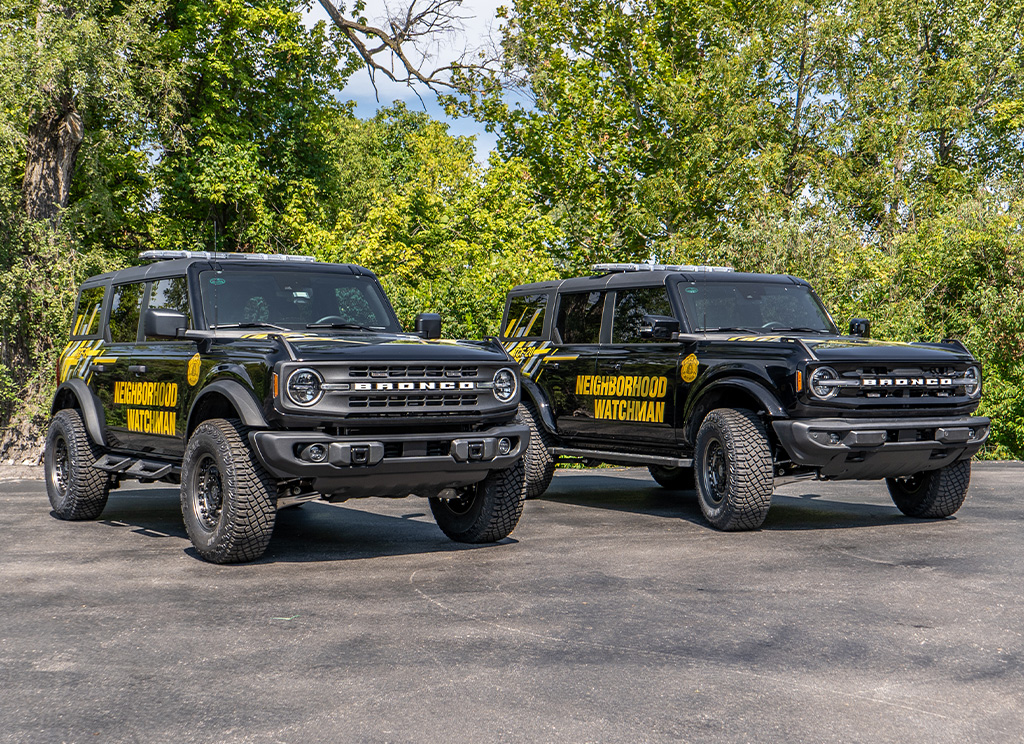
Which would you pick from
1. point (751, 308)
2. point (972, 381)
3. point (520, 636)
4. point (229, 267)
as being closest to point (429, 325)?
point (229, 267)

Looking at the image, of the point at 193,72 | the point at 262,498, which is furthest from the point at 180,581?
the point at 193,72

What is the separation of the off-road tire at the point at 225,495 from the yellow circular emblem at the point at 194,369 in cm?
52

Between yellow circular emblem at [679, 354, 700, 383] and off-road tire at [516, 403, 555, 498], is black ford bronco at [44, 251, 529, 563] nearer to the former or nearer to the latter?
yellow circular emblem at [679, 354, 700, 383]

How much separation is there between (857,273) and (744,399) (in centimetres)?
1571

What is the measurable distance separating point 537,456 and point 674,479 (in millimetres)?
2153

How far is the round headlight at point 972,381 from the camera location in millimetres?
9328

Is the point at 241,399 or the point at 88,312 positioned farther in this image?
the point at 88,312

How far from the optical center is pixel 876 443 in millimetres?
8547

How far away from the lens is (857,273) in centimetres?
2389

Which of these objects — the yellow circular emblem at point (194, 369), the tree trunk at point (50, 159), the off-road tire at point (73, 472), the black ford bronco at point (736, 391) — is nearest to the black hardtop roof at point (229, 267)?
the yellow circular emblem at point (194, 369)

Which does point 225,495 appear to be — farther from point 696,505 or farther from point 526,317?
point 526,317

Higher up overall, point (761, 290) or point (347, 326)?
point (761, 290)

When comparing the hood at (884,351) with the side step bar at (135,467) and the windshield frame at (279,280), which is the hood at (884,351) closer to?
the windshield frame at (279,280)

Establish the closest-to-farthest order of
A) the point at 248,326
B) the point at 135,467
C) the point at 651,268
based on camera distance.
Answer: the point at 248,326
the point at 135,467
the point at 651,268
